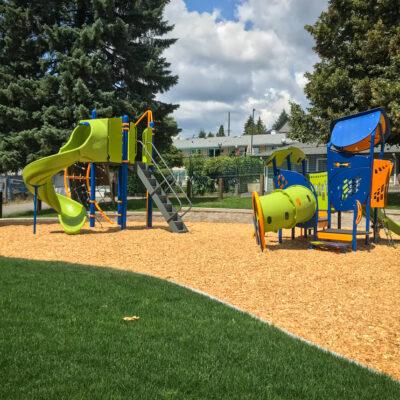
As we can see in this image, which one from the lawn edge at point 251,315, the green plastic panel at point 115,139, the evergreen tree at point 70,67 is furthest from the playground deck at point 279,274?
the evergreen tree at point 70,67

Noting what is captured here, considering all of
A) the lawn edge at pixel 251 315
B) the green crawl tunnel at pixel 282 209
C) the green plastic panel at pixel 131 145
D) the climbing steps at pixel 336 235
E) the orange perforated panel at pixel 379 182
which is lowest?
the lawn edge at pixel 251 315

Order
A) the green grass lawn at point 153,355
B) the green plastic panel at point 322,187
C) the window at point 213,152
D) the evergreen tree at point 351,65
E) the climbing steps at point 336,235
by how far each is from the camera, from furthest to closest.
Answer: the window at point 213,152 < the evergreen tree at point 351,65 < the green plastic panel at point 322,187 < the climbing steps at point 336,235 < the green grass lawn at point 153,355

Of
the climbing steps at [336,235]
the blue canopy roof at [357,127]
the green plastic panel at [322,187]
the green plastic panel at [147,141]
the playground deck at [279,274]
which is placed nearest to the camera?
the playground deck at [279,274]

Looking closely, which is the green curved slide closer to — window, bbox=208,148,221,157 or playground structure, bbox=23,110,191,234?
playground structure, bbox=23,110,191,234

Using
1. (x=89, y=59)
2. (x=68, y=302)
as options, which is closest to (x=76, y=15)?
(x=89, y=59)

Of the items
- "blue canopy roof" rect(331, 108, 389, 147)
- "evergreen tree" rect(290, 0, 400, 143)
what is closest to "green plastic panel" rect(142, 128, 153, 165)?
"blue canopy roof" rect(331, 108, 389, 147)

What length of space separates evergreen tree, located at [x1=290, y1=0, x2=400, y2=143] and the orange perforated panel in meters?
8.02

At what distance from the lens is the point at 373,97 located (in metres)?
17.4

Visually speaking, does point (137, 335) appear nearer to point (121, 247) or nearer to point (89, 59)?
point (121, 247)

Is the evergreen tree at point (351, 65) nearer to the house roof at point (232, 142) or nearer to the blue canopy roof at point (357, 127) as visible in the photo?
the blue canopy roof at point (357, 127)

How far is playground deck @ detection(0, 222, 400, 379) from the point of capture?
4.52 m

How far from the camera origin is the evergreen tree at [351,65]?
1770 centimetres

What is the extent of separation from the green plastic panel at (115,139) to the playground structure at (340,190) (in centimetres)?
401

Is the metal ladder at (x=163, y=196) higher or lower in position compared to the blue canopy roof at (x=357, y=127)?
lower
